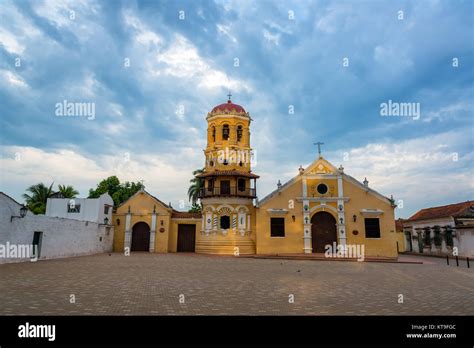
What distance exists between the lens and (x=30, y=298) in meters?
7.66

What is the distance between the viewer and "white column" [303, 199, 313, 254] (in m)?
25.2

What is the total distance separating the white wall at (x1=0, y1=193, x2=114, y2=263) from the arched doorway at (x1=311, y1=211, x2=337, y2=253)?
18.5 m

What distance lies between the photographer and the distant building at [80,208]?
28.0 meters

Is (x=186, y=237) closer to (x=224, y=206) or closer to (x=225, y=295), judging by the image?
(x=224, y=206)

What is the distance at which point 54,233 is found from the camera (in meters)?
20.7

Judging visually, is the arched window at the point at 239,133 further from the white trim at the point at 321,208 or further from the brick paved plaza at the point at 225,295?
the brick paved plaza at the point at 225,295

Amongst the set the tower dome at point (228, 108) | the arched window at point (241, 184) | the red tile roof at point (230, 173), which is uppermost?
the tower dome at point (228, 108)

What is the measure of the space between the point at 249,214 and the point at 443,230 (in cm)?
1828

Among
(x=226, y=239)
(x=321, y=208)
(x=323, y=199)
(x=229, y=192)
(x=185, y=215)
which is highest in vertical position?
(x=229, y=192)

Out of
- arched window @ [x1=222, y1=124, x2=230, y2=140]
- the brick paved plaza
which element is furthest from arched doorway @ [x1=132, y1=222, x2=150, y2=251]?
the brick paved plaza

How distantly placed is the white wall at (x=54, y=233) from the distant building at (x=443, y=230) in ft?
102

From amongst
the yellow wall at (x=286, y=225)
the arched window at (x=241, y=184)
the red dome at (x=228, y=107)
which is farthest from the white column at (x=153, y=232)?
the red dome at (x=228, y=107)

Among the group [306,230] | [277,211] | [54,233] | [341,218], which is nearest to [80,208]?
[54,233]
